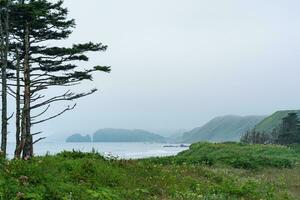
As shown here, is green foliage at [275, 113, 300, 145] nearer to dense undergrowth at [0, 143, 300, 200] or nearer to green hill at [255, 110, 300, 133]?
dense undergrowth at [0, 143, 300, 200]

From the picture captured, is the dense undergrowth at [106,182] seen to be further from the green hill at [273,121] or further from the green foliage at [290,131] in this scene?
the green hill at [273,121]

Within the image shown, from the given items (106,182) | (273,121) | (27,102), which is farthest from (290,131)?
(273,121)

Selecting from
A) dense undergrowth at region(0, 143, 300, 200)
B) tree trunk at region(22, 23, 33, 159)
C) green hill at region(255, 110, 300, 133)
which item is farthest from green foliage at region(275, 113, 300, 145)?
green hill at region(255, 110, 300, 133)

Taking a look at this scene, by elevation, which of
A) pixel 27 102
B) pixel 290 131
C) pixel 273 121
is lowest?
pixel 290 131

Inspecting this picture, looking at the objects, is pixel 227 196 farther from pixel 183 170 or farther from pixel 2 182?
pixel 2 182

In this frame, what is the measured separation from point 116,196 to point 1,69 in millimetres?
15838

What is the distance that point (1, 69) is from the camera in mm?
25375

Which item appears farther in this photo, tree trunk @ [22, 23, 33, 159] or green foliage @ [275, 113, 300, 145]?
green foliage @ [275, 113, 300, 145]

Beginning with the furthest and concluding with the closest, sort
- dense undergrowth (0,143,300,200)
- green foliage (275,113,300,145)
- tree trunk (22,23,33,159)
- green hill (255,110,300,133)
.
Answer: green hill (255,110,300,133) < green foliage (275,113,300,145) < tree trunk (22,23,33,159) < dense undergrowth (0,143,300,200)

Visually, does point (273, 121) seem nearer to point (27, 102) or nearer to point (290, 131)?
point (290, 131)

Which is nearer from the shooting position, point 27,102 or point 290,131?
point 27,102

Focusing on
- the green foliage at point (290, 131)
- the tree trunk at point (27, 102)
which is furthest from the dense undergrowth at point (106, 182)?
the green foliage at point (290, 131)

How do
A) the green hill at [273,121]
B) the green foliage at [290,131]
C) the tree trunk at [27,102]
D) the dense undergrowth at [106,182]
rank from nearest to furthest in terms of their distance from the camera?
the dense undergrowth at [106,182] < the tree trunk at [27,102] < the green foliage at [290,131] < the green hill at [273,121]

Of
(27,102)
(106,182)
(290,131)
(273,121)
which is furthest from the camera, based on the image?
(273,121)
